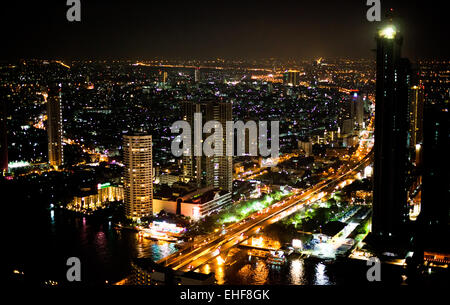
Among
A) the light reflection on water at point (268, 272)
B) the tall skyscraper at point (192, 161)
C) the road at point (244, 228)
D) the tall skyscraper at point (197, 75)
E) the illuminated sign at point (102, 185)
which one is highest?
the tall skyscraper at point (197, 75)

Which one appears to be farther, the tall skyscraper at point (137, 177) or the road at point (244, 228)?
the tall skyscraper at point (137, 177)

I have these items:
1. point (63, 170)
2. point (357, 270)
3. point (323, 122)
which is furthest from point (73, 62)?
point (357, 270)

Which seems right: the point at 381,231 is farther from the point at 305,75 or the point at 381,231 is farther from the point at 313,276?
the point at 305,75

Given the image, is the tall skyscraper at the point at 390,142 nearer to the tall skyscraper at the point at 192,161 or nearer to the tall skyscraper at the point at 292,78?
the tall skyscraper at the point at 192,161

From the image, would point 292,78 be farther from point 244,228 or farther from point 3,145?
point 244,228

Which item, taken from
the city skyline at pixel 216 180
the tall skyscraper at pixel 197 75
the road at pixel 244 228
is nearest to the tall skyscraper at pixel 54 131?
the city skyline at pixel 216 180

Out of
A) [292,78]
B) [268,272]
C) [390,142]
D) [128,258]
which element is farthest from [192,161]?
[292,78]
